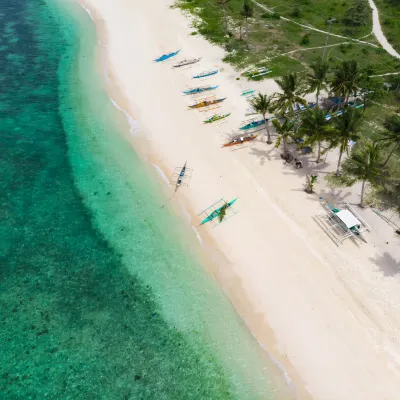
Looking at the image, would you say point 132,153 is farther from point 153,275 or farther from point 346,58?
point 346,58

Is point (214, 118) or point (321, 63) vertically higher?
point (321, 63)

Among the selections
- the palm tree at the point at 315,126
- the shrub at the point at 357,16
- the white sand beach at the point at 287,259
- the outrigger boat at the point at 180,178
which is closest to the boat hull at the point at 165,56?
the white sand beach at the point at 287,259

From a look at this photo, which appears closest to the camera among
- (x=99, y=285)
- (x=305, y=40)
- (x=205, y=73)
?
(x=99, y=285)

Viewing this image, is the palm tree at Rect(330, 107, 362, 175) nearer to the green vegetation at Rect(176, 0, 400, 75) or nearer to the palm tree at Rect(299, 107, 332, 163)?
the palm tree at Rect(299, 107, 332, 163)

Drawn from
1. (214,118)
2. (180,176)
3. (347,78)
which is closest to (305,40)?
(347,78)

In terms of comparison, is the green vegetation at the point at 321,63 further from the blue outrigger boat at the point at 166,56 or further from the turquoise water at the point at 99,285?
the turquoise water at the point at 99,285

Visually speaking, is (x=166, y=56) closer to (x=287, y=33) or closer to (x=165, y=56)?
(x=165, y=56)
